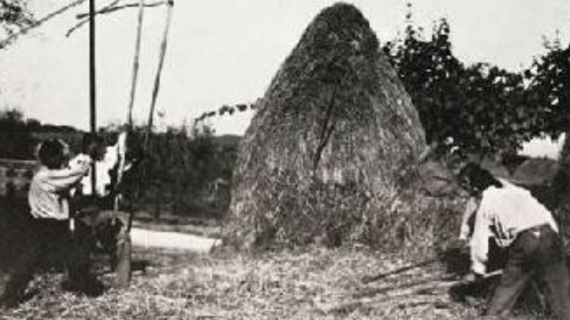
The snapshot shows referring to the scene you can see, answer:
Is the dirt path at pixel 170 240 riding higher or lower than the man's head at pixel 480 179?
lower

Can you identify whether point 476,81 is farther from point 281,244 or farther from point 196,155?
point 196,155

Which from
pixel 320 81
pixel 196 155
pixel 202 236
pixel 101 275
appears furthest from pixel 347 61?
pixel 196 155

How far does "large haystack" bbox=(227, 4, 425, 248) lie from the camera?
13031mm

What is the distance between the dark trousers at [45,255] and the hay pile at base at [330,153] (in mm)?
3658

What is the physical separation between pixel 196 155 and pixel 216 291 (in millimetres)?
19693

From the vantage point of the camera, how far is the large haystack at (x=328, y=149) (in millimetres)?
13031

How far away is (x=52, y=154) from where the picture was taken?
31.6 feet

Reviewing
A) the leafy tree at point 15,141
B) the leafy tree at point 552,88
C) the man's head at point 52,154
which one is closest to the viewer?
the man's head at point 52,154

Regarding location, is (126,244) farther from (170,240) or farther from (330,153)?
(170,240)

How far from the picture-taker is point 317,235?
12992mm

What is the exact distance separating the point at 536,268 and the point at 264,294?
9.34 ft

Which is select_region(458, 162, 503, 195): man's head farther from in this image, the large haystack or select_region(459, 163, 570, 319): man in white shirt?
the large haystack

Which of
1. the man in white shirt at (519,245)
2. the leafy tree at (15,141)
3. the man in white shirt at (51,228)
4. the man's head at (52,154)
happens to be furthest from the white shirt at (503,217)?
the leafy tree at (15,141)

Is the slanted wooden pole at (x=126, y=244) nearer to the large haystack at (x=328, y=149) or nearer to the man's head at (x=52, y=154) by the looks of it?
the man's head at (x=52, y=154)
